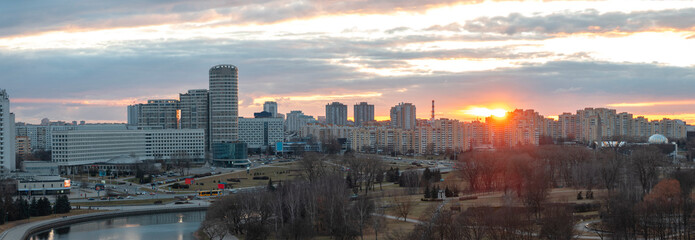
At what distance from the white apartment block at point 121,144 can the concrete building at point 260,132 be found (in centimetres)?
2941

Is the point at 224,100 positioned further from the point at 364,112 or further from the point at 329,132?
the point at 364,112

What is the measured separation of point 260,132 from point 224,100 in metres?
32.7

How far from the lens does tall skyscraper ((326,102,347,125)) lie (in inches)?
7431

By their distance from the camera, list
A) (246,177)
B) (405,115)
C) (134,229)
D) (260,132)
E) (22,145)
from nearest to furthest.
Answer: (134,229)
(246,177)
(22,145)
(260,132)
(405,115)

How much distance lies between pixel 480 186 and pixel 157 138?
166 ft

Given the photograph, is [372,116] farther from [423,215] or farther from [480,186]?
[423,215]

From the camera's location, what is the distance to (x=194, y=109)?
95.2 metres

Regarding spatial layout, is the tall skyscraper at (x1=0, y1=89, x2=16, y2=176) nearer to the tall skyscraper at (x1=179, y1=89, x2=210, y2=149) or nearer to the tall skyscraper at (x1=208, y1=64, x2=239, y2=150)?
the tall skyscraper at (x1=208, y1=64, x2=239, y2=150)

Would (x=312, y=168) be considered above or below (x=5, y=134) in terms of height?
below

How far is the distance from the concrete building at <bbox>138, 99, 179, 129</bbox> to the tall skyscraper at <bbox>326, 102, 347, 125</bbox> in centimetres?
9325

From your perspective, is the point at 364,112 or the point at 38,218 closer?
the point at 38,218

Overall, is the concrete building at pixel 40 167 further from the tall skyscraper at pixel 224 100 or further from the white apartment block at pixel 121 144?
the tall skyscraper at pixel 224 100

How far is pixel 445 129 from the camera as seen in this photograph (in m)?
101

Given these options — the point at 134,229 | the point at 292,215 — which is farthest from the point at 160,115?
the point at 292,215
